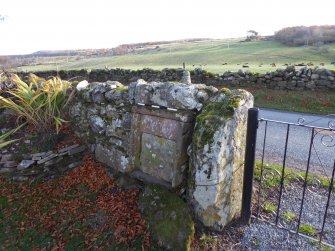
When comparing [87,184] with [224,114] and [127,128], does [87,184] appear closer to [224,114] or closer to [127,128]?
[127,128]

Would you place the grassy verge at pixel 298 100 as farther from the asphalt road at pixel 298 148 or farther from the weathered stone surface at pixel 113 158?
the weathered stone surface at pixel 113 158

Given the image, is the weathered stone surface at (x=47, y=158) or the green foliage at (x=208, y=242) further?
the weathered stone surface at (x=47, y=158)

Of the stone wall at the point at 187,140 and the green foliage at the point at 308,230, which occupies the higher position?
the stone wall at the point at 187,140

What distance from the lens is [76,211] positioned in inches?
150

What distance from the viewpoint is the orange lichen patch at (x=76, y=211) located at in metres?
3.38

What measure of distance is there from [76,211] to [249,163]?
2333 millimetres

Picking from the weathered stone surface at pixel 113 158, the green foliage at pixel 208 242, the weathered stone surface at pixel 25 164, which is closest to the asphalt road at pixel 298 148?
the green foliage at pixel 208 242

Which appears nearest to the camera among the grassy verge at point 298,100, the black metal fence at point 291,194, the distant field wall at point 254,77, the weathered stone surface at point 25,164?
the black metal fence at point 291,194

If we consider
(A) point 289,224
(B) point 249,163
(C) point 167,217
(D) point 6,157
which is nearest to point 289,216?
(A) point 289,224

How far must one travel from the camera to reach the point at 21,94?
505cm

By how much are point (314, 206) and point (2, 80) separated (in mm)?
6235

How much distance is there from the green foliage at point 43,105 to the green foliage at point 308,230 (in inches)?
150

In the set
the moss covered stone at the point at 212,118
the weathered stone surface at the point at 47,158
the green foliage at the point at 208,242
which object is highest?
the moss covered stone at the point at 212,118

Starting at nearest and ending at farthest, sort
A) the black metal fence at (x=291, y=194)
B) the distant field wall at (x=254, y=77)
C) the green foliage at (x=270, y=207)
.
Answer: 1. the black metal fence at (x=291, y=194)
2. the green foliage at (x=270, y=207)
3. the distant field wall at (x=254, y=77)
